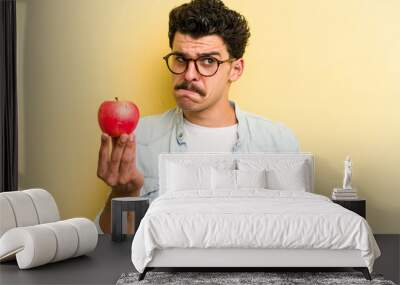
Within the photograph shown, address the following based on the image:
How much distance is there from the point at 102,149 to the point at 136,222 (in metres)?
0.96

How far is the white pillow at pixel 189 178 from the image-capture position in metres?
6.70

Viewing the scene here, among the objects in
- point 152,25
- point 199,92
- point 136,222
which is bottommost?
point 136,222

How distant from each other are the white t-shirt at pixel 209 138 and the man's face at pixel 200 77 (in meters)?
0.22

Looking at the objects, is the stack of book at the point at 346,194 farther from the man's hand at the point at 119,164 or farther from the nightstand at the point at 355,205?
the man's hand at the point at 119,164

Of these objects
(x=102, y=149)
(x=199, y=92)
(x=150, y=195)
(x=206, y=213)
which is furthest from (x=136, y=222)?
(x=206, y=213)

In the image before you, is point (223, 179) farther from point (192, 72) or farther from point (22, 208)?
point (22, 208)

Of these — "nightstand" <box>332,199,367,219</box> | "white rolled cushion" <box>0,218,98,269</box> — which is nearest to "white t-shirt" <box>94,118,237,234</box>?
"nightstand" <box>332,199,367,219</box>

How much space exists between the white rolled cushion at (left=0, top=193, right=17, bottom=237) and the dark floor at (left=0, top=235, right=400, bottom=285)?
0.31 meters

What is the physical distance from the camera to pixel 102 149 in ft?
24.1

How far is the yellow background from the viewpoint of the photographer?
285 inches

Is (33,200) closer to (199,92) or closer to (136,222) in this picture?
(136,222)

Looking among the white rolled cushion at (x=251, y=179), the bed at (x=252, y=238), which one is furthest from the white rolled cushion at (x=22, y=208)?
the white rolled cushion at (x=251, y=179)

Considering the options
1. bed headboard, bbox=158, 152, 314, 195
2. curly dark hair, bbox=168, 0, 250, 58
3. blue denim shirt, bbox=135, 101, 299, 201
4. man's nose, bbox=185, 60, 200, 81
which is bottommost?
bed headboard, bbox=158, 152, 314, 195

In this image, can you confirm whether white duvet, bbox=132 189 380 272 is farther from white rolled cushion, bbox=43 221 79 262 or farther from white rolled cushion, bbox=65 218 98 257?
white rolled cushion, bbox=65 218 98 257
